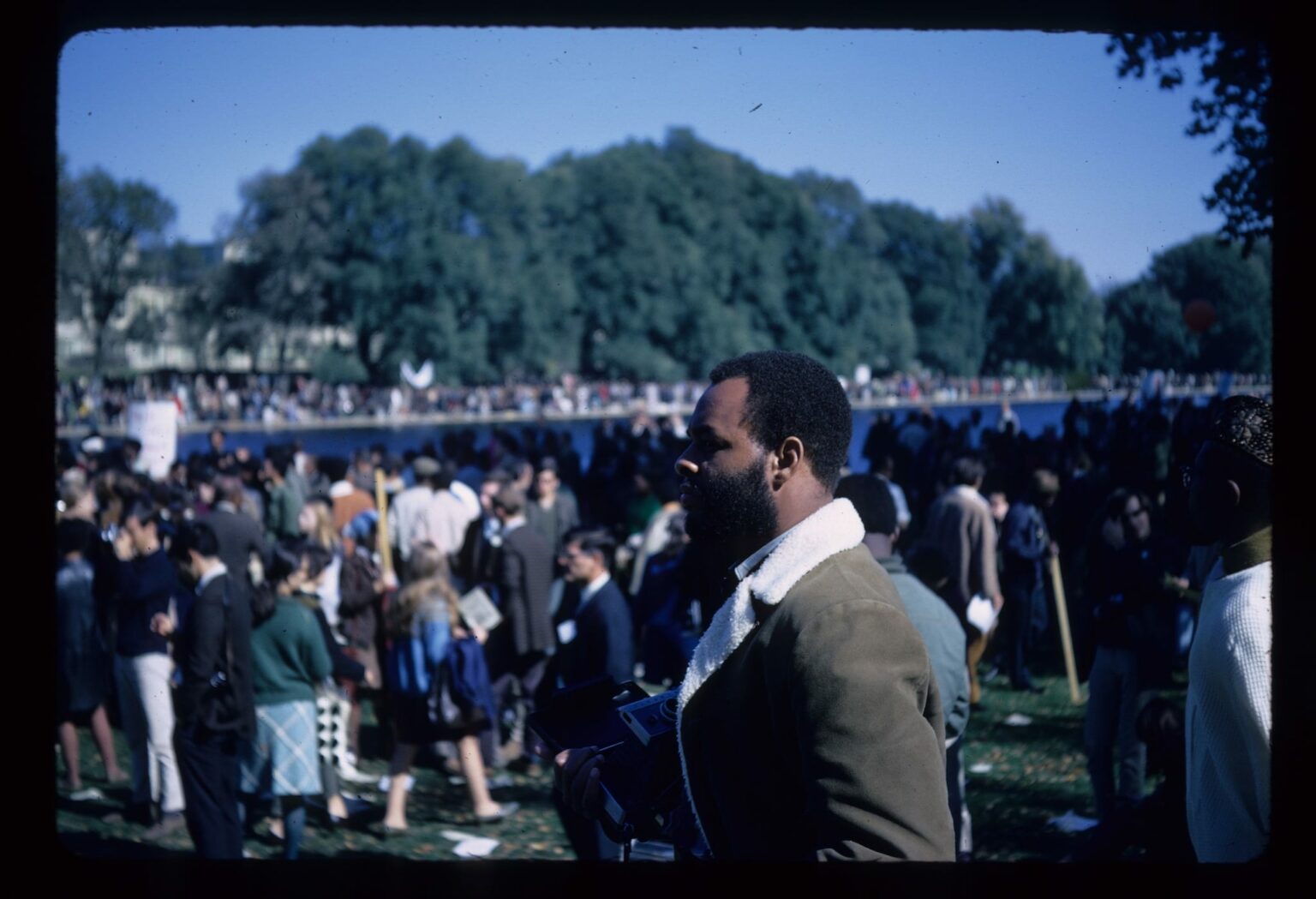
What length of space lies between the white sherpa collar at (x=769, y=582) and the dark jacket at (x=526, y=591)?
18.4 ft

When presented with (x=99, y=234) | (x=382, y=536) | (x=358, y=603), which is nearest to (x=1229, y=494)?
(x=358, y=603)

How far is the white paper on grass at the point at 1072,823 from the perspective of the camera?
5926 mm

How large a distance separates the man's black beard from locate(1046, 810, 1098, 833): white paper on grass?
15.6ft

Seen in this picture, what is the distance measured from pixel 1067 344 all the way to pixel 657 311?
50.5m

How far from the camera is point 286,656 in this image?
555cm

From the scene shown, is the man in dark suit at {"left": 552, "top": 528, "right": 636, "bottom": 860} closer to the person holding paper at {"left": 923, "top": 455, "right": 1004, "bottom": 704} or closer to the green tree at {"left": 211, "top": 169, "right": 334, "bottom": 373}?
the person holding paper at {"left": 923, "top": 455, "right": 1004, "bottom": 704}

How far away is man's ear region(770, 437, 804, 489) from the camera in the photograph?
198cm

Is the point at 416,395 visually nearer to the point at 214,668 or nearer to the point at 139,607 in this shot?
the point at 139,607


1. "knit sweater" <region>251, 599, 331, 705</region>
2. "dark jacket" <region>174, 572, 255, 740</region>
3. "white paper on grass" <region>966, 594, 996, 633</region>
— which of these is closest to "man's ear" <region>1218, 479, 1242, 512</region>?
"white paper on grass" <region>966, 594, 996, 633</region>

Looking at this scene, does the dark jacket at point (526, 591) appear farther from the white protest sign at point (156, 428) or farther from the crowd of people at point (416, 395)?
the crowd of people at point (416, 395)

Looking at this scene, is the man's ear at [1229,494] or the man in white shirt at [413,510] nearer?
the man's ear at [1229,494]

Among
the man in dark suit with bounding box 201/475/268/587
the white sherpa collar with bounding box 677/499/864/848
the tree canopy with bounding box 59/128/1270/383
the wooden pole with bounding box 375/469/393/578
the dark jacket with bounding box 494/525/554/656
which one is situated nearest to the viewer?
the white sherpa collar with bounding box 677/499/864/848

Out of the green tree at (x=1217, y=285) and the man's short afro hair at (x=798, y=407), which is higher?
the green tree at (x=1217, y=285)

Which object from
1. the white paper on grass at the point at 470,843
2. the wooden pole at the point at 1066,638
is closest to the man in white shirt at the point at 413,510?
the white paper on grass at the point at 470,843
